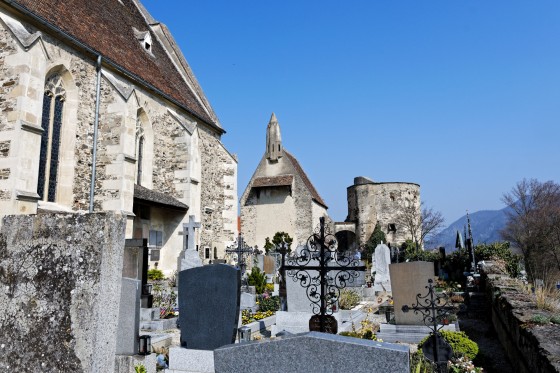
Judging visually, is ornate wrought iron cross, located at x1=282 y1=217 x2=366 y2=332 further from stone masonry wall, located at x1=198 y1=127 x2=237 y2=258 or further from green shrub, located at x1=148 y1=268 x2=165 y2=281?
stone masonry wall, located at x1=198 y1=127 x2=237 y2=258

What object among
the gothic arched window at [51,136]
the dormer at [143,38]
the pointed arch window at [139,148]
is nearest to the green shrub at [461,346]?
the gothic arched window at [51,136]

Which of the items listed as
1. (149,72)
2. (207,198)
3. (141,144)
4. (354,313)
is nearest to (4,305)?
(354,313)

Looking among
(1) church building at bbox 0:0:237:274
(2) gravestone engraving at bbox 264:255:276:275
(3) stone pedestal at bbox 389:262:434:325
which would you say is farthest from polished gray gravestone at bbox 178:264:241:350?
(2) gravestone engraving at bbox 264:255:276:275

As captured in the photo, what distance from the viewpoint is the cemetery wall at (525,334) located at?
4.04m

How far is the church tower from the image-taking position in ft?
107

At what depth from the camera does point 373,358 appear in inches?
101

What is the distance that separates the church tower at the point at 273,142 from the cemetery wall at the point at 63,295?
2957cm

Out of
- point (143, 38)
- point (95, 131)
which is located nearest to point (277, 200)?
point (143, 38)

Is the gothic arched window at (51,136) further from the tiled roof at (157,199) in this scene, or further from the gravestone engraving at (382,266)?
the gravestone engraving at (382,266)

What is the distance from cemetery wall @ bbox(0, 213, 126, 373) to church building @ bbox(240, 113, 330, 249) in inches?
1073

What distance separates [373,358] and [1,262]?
2.80 meters

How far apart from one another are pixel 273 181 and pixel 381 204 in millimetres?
9478

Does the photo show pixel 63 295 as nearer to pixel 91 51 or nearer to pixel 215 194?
pixel 91 51

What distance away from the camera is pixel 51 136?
11.6m
